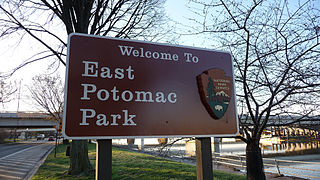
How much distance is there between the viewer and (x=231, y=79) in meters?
2.45

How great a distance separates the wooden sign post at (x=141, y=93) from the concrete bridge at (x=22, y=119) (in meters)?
31.1

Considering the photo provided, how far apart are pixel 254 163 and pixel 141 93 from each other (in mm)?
2235

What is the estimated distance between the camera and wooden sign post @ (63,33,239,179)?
1.93m

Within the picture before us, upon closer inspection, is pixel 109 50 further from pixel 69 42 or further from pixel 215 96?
pixel 215 96

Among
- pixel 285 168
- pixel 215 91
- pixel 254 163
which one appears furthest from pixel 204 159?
pixel 285 168

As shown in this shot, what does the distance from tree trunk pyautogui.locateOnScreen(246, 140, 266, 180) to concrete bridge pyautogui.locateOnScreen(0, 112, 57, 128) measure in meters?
30.7

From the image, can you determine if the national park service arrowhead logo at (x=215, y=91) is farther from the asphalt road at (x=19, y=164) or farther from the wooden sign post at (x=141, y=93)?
the asphalt road at (x=19, y=164)

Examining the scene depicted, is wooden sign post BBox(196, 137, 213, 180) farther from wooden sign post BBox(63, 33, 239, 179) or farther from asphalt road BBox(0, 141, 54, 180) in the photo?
asphalt road BBox(0, 141, 54, 180)

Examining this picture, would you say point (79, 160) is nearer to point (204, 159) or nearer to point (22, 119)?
point (204, 159)

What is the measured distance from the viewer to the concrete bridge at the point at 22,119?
30828 mm

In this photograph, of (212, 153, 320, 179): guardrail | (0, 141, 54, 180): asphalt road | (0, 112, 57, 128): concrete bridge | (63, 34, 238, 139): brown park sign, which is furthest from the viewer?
(0, 112, 57, 128): concrete bridge

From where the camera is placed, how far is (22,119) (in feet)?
105

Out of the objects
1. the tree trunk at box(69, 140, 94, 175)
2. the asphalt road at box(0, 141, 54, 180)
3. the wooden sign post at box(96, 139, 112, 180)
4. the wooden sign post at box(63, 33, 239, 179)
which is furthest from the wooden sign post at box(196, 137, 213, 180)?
the asphalt road at box(0, 141, 54, 180)

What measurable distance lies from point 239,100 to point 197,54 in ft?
6.99
